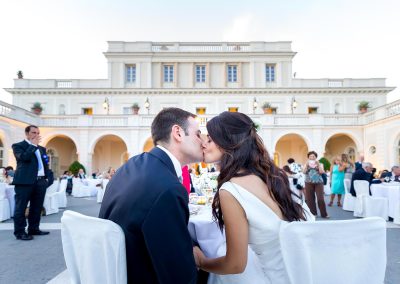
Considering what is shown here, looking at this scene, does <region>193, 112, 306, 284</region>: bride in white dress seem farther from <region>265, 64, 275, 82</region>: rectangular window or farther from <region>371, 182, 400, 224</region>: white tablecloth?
<region>265, 64, 275, 82</region>: rectangular window

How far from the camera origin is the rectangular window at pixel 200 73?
2975 cm

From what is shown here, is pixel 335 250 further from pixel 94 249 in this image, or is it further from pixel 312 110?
pixel 312 110

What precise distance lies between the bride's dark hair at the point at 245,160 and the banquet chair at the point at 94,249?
0.70 m

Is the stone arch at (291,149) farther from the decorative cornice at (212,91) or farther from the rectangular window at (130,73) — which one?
the rectangular window at (130,73)

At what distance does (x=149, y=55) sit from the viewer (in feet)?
95.3

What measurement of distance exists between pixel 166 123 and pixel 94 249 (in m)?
0.95

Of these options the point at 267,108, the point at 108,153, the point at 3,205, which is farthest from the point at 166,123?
the point at 108,153

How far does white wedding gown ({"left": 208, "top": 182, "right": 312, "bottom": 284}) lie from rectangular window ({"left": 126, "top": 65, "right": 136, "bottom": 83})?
1152 inches

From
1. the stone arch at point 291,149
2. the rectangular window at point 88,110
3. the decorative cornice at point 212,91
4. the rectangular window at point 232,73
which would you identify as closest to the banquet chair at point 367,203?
the stone arch at point 291,149

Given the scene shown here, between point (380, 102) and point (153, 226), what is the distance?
3287cm

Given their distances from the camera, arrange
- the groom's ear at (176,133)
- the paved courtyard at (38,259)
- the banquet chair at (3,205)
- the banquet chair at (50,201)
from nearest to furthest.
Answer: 1. the groom's ear at (176,133)
2. the paved courtyard at (38,259)
3. the banquet chair at (3,205)
4. the banquet chair at (50,201)

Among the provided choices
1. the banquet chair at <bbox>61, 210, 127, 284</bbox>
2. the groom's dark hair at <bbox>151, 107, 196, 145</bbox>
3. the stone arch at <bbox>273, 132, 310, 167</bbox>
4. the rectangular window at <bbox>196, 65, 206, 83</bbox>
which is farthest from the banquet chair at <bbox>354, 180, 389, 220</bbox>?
the rectangular window at <bbox>196, 65, 206, 83</bbox>

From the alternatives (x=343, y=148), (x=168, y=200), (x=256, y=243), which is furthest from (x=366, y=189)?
(x=343, y=148)

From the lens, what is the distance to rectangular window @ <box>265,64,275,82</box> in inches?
1155
